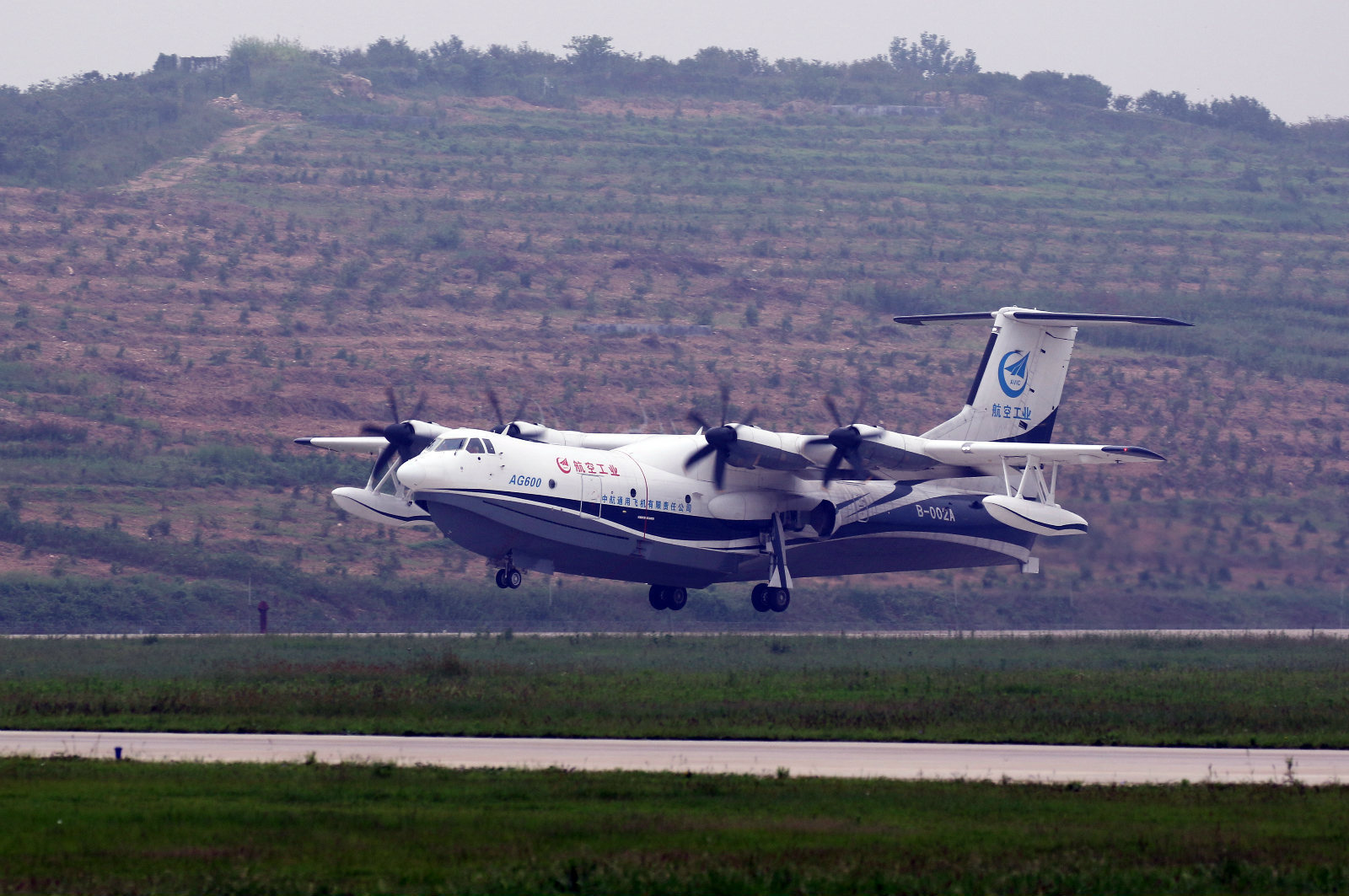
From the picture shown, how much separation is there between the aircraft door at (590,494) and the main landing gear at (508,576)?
83.8 inches

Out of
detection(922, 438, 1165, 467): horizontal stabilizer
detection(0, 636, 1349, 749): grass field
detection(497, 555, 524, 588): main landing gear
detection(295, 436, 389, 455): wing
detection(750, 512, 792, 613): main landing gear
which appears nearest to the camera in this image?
detection(0, 636, 1349, 749): grass field

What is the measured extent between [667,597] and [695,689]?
14.1 meters

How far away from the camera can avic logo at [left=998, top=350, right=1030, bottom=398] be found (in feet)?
138

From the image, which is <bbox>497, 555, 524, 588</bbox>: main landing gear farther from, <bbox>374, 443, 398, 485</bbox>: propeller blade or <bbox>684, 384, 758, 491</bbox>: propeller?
<bbox>684, 384, 758, 491</bbox>: propeller

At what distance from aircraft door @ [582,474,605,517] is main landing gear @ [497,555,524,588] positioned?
6.99 ft

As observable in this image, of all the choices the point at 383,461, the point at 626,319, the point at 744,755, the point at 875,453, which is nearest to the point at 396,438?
the point at 383,461

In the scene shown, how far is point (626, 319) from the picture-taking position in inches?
3346

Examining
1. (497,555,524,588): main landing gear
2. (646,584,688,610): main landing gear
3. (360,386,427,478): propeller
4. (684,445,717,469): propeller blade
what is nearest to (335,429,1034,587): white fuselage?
(684,445,717,469): propeller blade

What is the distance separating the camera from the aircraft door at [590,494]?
120 ft

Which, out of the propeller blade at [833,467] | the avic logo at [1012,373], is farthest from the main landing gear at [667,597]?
the avic logo at [1012,373]

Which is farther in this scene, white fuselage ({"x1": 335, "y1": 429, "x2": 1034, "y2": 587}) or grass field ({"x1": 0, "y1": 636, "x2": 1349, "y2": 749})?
white fuselage ({"x1": 335, "y1": 429, "x2": 1034, "y2": 587})

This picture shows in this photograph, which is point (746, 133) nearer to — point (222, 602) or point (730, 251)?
point (730, 251)

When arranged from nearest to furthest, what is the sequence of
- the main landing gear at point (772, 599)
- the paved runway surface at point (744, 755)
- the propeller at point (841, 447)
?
the paved runway surface at point (744, 755) < the propeller at point (841, 447) < the main landing gear at point (772, 599)

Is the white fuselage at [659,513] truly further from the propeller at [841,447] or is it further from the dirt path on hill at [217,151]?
the dirt path on hill at [217,151]
